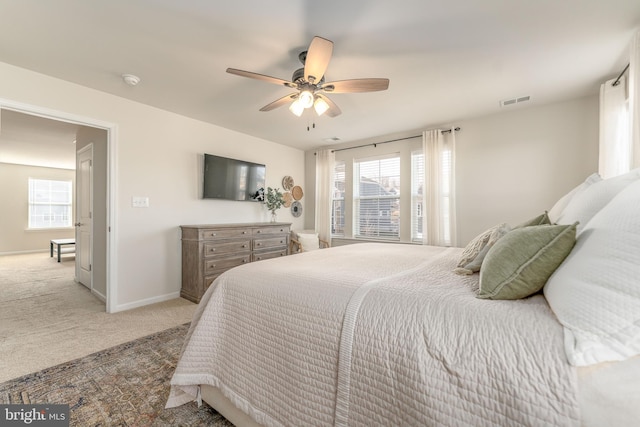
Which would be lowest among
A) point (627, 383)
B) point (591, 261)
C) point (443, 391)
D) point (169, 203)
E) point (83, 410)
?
point (83, 410)

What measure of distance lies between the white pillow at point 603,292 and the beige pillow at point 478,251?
0.54m

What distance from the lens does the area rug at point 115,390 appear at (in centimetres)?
149

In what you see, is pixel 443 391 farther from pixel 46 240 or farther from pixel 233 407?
pixel 46 240

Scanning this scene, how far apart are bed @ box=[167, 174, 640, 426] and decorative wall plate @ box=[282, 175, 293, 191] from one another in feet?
12.2

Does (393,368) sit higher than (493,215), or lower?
lower

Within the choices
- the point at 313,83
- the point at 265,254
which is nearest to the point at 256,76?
the point at 313,83

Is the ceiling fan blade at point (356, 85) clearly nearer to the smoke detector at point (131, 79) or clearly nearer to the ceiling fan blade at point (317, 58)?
the ceiling fan blade at point (317, 58)

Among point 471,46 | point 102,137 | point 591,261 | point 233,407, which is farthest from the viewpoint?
point 102,137

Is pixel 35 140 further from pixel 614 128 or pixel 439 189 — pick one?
pixel 614 128

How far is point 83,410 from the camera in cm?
155

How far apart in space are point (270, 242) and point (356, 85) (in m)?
2.83

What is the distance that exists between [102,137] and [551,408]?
470cm

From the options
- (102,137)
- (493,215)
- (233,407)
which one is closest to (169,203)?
(102,137)

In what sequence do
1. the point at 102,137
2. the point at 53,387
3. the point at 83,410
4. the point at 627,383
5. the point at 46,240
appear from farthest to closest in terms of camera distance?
the point at 46,240, the point at 102,137, the point at 53,387, the point at 83,410, the point at 627,383
